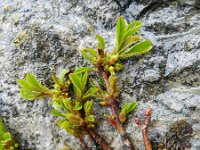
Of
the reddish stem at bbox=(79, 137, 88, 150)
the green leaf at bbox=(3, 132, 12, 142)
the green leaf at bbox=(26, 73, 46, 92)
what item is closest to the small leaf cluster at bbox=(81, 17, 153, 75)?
Result: the green leaf at bbox=(26, 73, 46, 92)

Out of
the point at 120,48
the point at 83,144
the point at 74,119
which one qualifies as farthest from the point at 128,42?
the point at 83,144

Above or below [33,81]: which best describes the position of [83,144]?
below

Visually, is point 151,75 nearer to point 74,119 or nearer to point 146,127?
point 146,127

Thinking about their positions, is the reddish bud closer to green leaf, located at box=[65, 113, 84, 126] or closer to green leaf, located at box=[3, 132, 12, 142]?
green leaf, located at box=[65, 113, 84, 126]

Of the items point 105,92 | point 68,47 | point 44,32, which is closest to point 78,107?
point 105,92

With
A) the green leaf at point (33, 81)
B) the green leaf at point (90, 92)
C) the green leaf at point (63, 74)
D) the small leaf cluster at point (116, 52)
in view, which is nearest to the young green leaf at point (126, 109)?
the small leaf cluster at point (116, 52)

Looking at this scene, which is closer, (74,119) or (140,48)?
(74,119)

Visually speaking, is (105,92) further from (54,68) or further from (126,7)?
(126,7)
